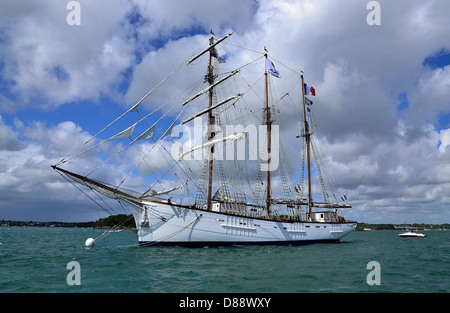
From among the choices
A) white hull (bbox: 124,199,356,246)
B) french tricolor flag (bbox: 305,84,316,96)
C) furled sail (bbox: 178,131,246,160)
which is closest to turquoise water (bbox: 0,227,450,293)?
white hull (bbox: 124,199,356,246)

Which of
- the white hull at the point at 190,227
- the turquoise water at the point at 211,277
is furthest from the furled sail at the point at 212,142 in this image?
the turquoise water at the point at 211,277

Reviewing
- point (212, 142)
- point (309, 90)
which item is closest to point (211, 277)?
point (212, 142)

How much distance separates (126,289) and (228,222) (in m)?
20.0

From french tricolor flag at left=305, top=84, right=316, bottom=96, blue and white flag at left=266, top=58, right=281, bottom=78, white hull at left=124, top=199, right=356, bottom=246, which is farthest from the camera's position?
french tricolor flag at left=305, top=84, right=316, bottom=96

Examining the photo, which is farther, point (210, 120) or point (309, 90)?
point (309, 90)

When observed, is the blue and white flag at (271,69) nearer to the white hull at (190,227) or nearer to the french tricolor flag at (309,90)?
the french tricolor flag at (309,90)

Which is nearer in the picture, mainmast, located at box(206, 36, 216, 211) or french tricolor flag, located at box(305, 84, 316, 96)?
mainmast, located at box(206, 36, 216, 211)

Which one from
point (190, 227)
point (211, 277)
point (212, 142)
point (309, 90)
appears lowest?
point (211, 277)

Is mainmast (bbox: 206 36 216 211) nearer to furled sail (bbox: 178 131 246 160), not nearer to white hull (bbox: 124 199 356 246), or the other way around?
furled sail (bbox: 178 131 246 160)

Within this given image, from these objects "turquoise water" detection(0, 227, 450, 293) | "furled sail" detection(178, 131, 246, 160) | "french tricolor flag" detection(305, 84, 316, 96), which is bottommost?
"turquoise water" detection(0, 227, 450, 293)

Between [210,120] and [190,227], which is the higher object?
[210,120]

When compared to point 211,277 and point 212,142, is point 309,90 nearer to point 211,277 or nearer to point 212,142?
point 212,142
